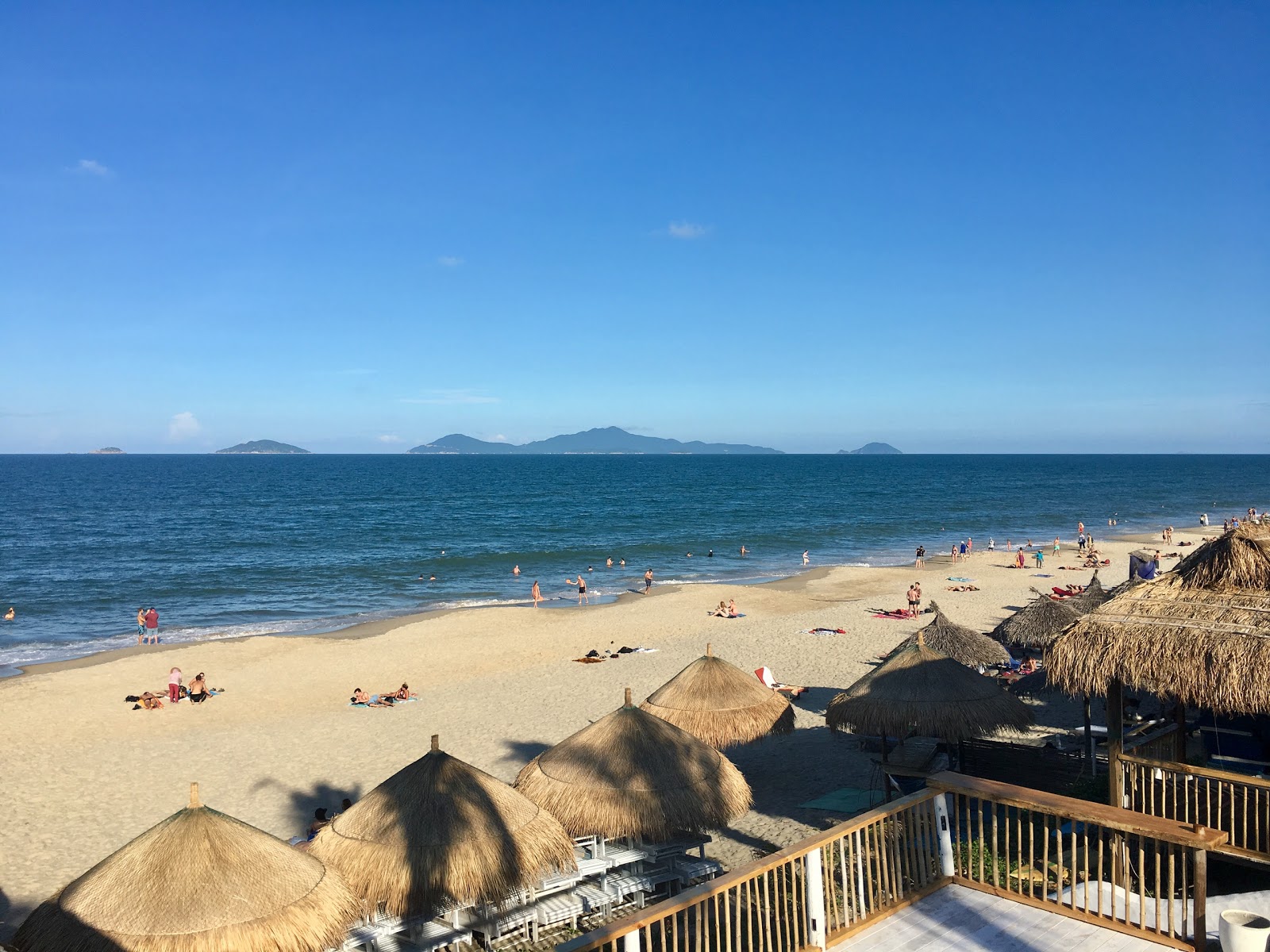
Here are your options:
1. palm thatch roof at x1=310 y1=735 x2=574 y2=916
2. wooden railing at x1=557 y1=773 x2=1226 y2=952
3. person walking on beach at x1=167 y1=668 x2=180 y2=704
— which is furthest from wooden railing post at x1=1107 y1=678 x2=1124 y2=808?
person walking on beach at x1=167 y1=668 x2=180 y2=704

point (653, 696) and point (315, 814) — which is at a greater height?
point (653, 696)

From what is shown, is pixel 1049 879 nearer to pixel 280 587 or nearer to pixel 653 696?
pixel 653 696

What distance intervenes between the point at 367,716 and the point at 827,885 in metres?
14.1

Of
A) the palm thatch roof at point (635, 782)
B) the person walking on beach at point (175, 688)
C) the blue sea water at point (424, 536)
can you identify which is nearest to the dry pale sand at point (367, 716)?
the person walking on beach at point (175, 688)

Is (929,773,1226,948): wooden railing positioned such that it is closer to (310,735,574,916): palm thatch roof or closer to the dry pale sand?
(310,735,574,916): palm thatch roof

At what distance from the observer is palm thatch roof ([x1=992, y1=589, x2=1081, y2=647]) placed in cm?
1792

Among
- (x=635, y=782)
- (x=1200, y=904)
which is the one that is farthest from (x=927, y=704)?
(x=1200, y=904)

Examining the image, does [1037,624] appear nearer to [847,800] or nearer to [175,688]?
[847,800]

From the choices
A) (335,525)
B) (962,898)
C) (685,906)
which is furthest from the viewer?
(335,525)

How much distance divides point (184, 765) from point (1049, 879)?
1318cm

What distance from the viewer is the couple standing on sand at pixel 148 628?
87.0 feet

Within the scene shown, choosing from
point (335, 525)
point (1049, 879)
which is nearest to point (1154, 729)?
point (1049, 879)

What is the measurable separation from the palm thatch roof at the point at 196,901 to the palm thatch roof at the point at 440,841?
692mm

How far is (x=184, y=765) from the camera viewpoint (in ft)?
48.9
